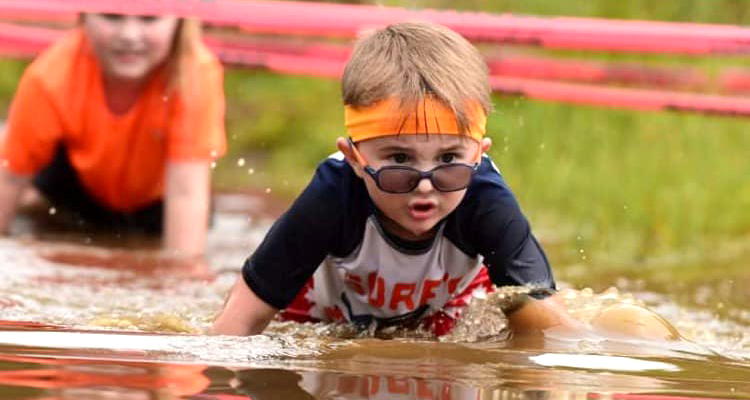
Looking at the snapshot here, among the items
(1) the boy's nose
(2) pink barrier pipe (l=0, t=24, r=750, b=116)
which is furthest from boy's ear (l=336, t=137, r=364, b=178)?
(2) pink barrier pipe (l=0, t=24, r=750, b=116)

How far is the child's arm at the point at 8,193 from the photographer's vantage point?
6.08 meters

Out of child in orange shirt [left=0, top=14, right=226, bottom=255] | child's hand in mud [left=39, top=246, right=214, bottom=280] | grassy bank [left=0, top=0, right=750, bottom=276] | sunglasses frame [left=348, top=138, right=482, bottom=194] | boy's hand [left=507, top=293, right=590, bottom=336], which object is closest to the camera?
sunglasses frame [left=348, top=138, right=482, bottom=194]

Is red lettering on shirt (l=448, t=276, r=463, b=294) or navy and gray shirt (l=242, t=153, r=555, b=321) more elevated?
navy and gray shirt (l=242, t=153, r=555, b=321)

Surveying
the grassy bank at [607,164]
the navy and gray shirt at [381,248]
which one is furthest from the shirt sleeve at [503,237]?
the grassy bank at [607,164]

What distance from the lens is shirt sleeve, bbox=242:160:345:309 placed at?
12.1ft

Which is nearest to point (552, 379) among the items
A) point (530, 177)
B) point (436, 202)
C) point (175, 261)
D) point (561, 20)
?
point (436, 202)

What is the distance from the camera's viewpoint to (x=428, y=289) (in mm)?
3943

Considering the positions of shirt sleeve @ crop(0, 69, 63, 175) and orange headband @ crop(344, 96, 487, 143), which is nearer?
orange headband @ crop(344, 96, 487, 143)

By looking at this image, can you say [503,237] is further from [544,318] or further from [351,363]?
[351,363]

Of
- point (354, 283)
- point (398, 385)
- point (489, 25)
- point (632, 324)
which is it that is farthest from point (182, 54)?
point (398, 385)

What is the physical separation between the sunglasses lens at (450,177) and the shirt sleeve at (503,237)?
209 millimetres

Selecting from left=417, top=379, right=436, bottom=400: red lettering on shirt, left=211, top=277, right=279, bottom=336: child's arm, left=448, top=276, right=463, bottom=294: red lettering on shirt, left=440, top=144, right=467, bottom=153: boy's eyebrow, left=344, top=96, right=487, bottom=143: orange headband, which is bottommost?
left=417, top=379, right=436, bottom=400: red lettering on shirt

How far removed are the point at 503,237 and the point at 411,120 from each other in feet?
1.33

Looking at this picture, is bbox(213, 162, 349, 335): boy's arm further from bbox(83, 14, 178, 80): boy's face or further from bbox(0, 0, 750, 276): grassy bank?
bbox(83, 14, 178, 80): boy's face
